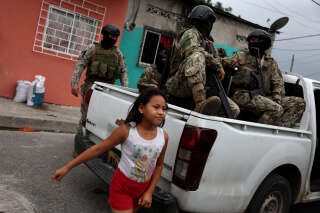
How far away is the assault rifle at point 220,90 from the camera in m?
3.02

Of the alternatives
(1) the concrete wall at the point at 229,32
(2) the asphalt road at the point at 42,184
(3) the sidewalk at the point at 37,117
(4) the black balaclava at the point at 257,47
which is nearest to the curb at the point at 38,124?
(3) the sidewalk at the point at 37,117

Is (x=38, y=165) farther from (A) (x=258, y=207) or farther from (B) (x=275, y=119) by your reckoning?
(B) (x=275, y=119)

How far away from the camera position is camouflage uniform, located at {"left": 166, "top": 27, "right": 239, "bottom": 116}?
3080 mm

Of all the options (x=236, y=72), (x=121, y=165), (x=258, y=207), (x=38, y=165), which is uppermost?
(x=236, y=72)

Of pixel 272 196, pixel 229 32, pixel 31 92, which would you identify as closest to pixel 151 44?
pixel 229 32

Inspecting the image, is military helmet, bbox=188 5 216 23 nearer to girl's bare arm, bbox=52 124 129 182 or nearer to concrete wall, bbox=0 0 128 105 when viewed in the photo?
girl's bare arm, bbox=52 124 129 182

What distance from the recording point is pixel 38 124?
5.83m

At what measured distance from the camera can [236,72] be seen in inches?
160

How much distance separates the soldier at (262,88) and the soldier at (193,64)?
49 cm

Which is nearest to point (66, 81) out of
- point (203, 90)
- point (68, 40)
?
point (68, 40)

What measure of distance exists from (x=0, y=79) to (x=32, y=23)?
1486 mm

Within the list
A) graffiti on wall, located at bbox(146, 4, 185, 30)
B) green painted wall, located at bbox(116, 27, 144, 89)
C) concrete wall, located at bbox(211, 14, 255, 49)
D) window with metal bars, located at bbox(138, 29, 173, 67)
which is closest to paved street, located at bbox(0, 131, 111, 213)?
green painted wall, located at bbox(116, 27, 144, 89)

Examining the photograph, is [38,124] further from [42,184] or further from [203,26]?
[203,26]

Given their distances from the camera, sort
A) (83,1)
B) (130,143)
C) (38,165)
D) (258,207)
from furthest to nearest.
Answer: (83,1) → (38,165) → (258,207) → (130,143)
